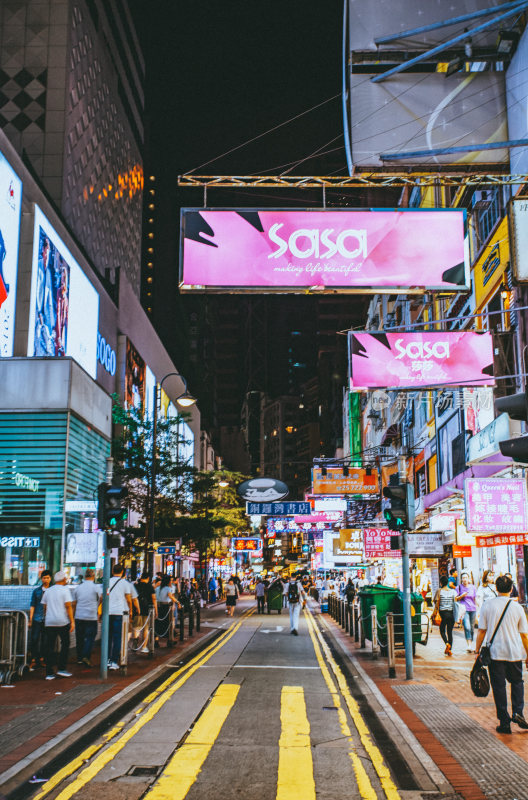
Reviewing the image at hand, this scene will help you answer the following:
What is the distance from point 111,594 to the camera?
48.4 ft

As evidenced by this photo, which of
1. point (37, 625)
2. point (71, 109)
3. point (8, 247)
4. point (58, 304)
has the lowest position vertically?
point (37, 625)

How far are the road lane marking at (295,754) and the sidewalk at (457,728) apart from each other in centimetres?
127

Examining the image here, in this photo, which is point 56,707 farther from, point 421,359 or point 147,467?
point 147,467

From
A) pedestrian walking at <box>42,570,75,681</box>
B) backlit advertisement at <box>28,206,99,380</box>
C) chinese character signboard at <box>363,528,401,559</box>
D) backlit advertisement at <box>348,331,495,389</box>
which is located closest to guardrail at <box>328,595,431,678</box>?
backlit advertisement at <box>348,331,495,389</box>

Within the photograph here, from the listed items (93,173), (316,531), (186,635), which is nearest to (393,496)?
(186,635)

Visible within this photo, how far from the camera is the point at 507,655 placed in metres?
8.91

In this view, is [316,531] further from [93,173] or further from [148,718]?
[148,718]

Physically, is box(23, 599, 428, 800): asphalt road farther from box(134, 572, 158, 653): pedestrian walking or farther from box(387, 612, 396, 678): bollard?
box(134, 572, 158, 653): pedestrian walking

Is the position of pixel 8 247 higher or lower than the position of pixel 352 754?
higher

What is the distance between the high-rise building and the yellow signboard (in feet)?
55.6

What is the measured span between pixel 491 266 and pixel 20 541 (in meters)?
14.7

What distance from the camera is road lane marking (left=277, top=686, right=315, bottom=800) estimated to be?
272 inches

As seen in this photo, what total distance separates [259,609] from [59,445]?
82.5 feet

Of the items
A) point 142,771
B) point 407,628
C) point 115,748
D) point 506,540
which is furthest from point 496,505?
point 142,771
